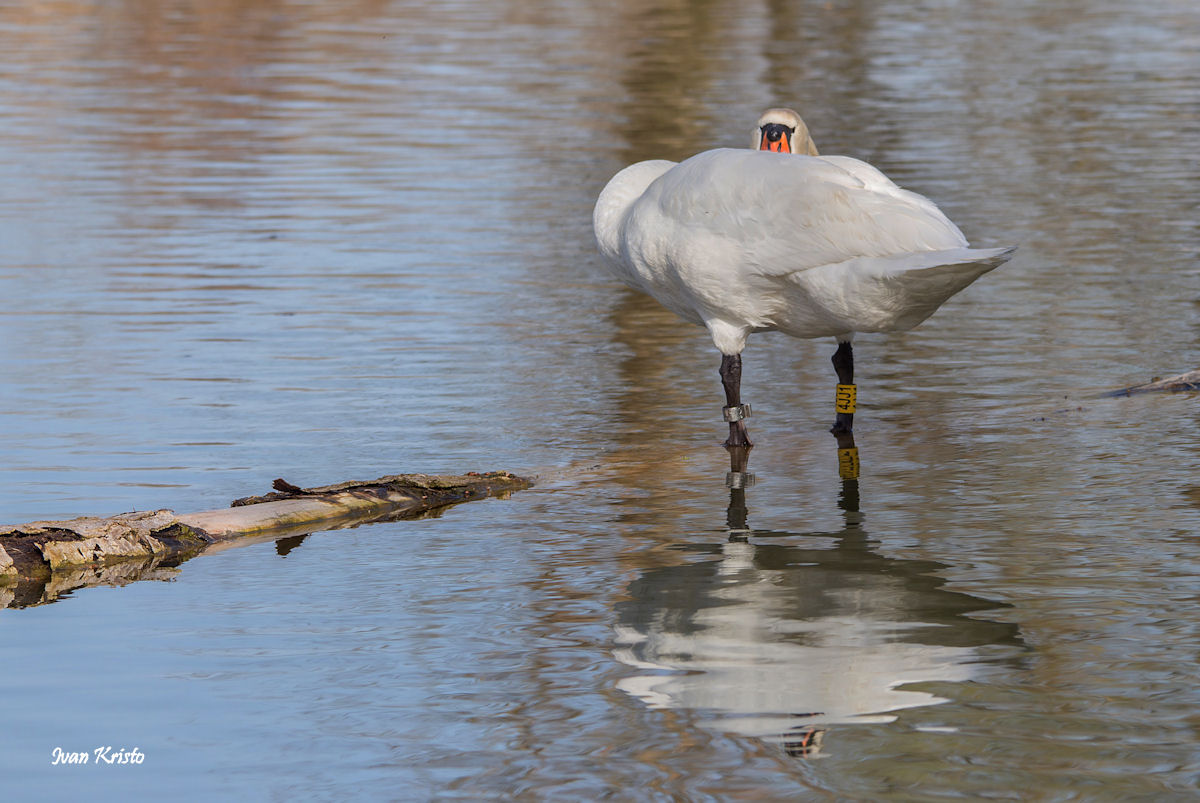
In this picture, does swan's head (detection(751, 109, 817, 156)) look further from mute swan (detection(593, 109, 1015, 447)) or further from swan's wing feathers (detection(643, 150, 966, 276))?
swan's wing feathers (detection(643, 150, 966, 276))

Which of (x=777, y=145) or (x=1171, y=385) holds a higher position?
(x=777, y=145)

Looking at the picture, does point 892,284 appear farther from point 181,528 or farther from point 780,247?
point 181,528

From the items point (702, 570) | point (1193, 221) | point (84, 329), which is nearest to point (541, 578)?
point (702, 570)

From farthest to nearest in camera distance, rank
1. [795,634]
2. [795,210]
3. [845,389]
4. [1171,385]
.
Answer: [1171,385] < [845,389] < [795,210] < [795,634]

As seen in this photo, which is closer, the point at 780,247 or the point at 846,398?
the point at 780,247

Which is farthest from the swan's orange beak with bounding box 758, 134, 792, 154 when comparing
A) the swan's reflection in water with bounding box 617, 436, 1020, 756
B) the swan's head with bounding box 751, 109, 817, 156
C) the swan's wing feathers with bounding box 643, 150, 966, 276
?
the swan's reflection in water with bounding box 617, 436, 1020, 756

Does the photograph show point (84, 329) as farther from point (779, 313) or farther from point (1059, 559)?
point (1059, 559)

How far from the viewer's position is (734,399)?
8641 millimetres

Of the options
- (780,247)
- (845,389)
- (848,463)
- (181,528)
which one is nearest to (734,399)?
(845,389)

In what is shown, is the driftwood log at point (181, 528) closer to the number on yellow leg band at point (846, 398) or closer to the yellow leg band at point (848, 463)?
the yellow leg band at point (848, 463)

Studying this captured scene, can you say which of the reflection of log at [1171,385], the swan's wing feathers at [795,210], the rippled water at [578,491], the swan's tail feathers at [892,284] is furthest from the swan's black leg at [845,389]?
the reflection of log at [1171,385]

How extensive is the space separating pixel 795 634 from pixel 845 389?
3.15 meters
